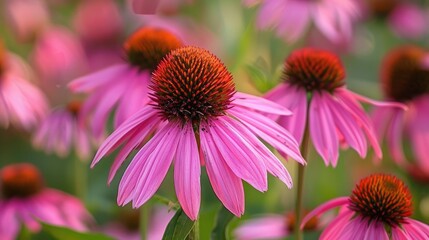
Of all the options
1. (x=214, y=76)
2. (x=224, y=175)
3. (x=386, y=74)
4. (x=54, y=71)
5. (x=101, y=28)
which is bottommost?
(x=224, y=175)

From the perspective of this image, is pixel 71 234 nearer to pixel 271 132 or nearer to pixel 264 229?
pixel 271 132

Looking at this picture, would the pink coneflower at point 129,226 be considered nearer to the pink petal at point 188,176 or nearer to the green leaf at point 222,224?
the green leaf at point 222,224

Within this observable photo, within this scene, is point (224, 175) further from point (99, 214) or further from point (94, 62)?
point (94, 62)

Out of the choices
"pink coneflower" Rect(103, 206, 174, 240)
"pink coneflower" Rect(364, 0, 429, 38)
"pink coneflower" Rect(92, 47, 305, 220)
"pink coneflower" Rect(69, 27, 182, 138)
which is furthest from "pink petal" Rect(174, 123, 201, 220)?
"pink coneflower" Rect(364, 0, 429, 38)

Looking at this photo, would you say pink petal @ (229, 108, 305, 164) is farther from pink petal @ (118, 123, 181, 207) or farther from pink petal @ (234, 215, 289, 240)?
pink petal @ (234, 215, 289, 240)

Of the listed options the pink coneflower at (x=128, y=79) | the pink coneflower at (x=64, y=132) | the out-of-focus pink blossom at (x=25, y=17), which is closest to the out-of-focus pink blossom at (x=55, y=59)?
the out-of-focus pink blossom at (x=25, y=17)

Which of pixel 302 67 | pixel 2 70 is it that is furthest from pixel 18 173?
pixel 302 67

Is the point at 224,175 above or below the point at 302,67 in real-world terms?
below
